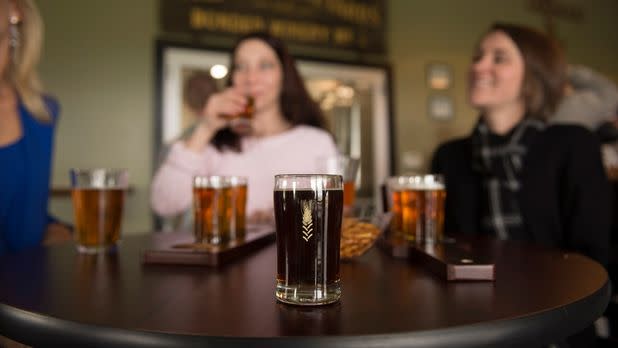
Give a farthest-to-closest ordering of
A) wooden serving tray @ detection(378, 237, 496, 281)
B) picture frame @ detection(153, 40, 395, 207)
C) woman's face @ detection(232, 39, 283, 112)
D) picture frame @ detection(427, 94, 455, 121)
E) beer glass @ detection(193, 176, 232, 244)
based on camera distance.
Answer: picture frame @ detection(427, 94, 455, 121) → picture frame @ detection(153, 40, 395, 207) → woman's face @ detection(232, 39, 283, 112) → beer glass @ detection(193, 176, 232, 244) → wooden serving tray @ detection(378, 237, 496, 281)

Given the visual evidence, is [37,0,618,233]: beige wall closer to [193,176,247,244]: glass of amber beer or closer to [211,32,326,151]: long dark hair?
[211,32,326,151]: long dark hair

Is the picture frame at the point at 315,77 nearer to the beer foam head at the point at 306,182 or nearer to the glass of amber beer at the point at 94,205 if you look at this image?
the glass of amber beer at the point at 94,205

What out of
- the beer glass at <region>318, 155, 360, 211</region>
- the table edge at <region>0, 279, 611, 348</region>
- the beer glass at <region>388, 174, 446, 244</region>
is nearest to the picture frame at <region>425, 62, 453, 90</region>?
the beer glass at <region>318, 155, 360, 211</region>

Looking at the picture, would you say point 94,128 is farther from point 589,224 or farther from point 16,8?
point 589,224

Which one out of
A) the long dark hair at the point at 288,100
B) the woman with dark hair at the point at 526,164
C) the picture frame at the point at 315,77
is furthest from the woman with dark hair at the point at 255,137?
the picture frame at the point at 315,77

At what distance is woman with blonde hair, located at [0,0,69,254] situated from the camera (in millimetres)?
1556

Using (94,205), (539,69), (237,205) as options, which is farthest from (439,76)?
(94,205)

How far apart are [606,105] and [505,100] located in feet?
5.97

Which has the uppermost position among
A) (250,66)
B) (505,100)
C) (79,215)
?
(250,66)

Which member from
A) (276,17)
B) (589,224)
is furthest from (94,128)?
(589,224)

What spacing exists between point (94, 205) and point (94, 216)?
2 centimetres

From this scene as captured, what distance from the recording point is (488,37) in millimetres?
1895

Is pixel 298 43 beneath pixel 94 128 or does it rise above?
above

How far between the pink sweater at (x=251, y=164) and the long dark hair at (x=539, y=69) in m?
0.81
